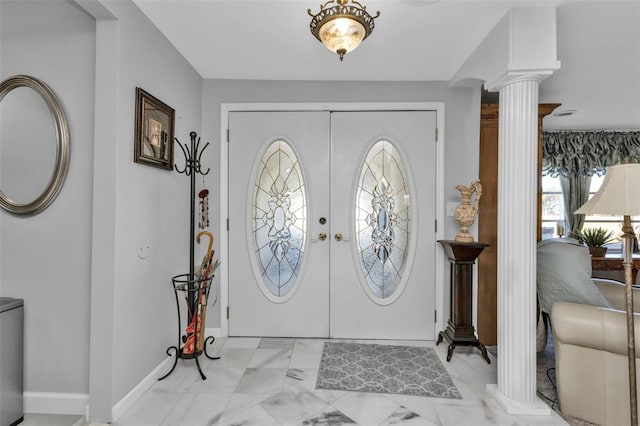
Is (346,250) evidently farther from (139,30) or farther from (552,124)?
(552,124)

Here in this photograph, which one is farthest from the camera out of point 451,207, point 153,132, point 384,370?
point 451,207

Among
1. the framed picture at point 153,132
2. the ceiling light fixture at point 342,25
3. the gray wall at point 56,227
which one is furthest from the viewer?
the framed picture at point 153,132

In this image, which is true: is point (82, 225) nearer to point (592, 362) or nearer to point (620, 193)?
point (620, 193)

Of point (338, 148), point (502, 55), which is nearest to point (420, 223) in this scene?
point (338, 148)

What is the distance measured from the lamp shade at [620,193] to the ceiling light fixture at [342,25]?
1.49m

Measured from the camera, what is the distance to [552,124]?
4.40 meters

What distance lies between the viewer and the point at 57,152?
188cm

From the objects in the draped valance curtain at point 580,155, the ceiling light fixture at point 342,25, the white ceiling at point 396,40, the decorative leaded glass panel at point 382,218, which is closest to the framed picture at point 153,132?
the white ceiling at point 396,40

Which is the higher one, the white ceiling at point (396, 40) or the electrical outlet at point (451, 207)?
the white ceiling at point (396, 40)

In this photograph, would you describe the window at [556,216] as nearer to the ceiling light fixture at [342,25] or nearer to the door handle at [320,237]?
the door handle at [320,237]

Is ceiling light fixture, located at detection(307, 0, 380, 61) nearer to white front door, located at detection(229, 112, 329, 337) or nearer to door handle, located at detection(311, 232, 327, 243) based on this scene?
white front door, located at detection(229, 112, 329, 337)

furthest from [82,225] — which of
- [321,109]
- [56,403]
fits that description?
[321,109]

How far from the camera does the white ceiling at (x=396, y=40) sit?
198 cm

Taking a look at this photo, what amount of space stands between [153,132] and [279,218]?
51.8 inches
